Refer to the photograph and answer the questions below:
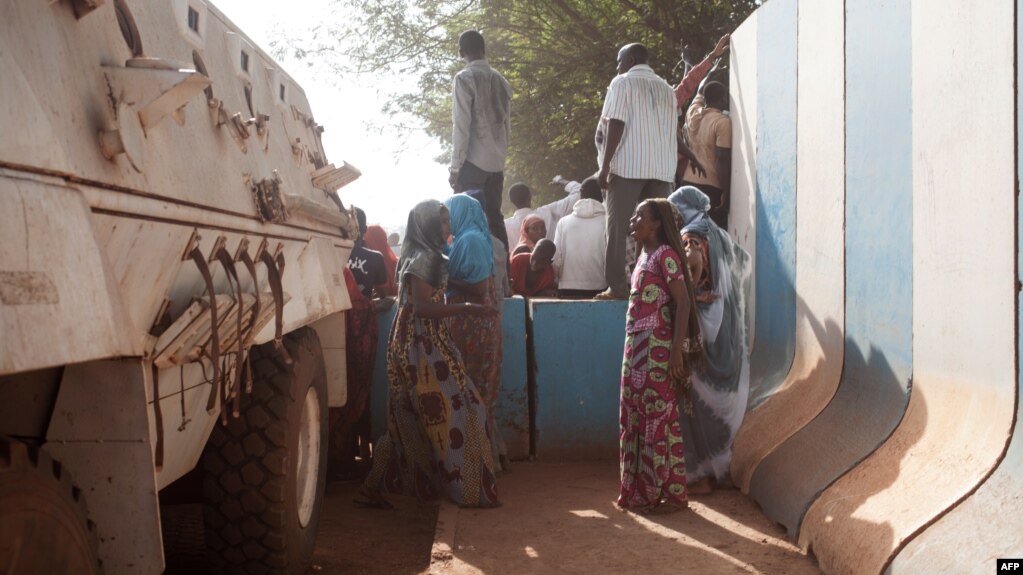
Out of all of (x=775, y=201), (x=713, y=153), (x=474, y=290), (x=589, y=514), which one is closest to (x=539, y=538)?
(x=589, y=514)

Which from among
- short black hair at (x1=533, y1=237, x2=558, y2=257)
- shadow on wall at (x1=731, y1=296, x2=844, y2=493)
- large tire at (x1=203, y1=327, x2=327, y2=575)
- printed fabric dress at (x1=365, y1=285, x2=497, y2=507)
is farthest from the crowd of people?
large tire at (x1=203, y1=327, x2=327, y2=575)

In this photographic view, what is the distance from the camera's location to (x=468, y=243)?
6.70 metres

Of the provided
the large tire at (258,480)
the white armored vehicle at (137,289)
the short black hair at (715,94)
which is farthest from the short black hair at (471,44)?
the large tire at (258,480)

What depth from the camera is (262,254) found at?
13.3 feet

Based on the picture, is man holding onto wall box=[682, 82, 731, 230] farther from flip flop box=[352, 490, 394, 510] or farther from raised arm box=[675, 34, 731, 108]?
flip flop box=[352, 490, 394, 510]

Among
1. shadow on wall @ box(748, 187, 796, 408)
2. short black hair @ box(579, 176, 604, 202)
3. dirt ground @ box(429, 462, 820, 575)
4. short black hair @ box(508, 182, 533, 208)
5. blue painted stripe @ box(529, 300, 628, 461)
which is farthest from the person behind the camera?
short black hair @ box(508, 182, 533, 208)

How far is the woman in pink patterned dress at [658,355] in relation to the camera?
6250 millimetres

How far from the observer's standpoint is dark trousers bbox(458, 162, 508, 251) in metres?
8.91

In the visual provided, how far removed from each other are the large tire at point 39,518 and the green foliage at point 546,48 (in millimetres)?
13278

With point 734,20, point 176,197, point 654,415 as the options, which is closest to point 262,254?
point 176,197

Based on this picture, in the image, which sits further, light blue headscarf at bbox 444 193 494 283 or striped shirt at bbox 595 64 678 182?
striped shirt at bbox 595 64 678 182

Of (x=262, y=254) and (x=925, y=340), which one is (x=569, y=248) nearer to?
(x=925, y=340)

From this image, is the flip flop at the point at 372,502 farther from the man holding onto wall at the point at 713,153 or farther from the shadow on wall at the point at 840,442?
the man holding onto wall at the point at 713,153

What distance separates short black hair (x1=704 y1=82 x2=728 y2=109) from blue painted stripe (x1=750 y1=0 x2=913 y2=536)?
10.9ft
